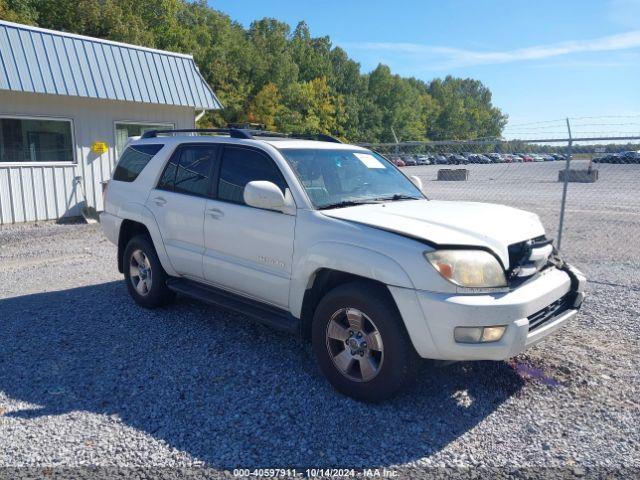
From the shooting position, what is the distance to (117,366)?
164 inches

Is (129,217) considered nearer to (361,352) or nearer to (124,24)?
(361,352)

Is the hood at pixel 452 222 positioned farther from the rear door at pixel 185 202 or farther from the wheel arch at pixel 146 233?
the wheel arch at pixel 146 233

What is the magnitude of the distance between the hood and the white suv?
0.01 meters

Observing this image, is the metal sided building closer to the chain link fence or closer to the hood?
the chain link fence

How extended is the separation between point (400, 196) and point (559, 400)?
205cm

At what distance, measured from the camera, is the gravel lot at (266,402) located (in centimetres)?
298

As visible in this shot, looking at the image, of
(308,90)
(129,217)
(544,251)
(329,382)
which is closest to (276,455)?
(329,382)

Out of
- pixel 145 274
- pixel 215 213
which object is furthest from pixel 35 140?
pixel 215 213

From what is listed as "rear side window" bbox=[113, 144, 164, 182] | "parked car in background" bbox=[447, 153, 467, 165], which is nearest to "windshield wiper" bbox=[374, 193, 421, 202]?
"rear side window" bbox=[113, 144, 164, 182]

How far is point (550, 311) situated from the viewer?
11.9ft

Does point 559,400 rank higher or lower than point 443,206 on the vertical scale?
lower

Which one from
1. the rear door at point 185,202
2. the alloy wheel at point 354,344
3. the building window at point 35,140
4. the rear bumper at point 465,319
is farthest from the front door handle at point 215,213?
the building window at point 35,140

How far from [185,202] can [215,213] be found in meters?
0.53

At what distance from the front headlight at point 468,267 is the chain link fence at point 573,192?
430 centimetres
